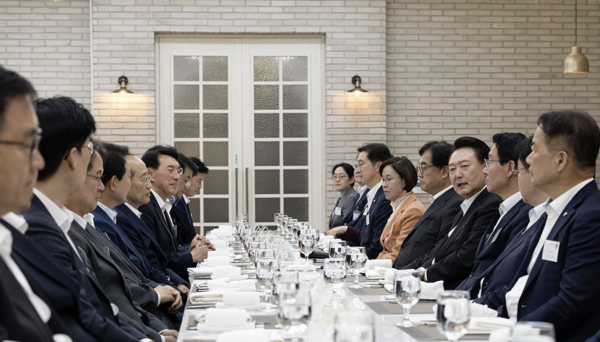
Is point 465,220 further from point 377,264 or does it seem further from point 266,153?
point 266,153

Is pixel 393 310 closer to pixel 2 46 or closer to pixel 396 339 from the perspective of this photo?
pixel 396 339

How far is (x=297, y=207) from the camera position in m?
9.71

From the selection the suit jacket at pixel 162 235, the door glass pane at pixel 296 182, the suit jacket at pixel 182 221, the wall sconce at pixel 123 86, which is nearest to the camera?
the suit jacket at pixel 162 235

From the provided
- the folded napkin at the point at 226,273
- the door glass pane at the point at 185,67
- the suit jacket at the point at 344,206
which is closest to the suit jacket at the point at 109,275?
the folded napkin at the point at 226,273

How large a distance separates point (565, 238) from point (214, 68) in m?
6.98

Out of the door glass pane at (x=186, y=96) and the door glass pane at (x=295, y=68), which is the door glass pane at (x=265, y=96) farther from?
the door glass pane at (x=186, y=96)

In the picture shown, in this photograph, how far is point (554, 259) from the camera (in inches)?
119

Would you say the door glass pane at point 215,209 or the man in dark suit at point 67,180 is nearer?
the man in dark suit at point 67,180

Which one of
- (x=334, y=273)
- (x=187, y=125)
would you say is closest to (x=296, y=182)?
(x=187, y=125)

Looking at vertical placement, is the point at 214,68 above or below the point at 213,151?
above

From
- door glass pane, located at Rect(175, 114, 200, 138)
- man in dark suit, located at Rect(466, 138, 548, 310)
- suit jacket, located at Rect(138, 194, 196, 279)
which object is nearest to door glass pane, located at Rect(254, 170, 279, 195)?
door glass pane, located at Rect(175, 114, 200, 138)

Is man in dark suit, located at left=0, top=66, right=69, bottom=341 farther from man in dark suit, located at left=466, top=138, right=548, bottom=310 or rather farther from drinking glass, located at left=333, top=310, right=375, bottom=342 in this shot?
man in dark suit, located at left=466, top=138, right=548, bottom=310

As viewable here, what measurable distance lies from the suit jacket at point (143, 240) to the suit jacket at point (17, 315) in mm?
2718

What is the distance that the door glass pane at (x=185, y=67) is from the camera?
9.43 m
